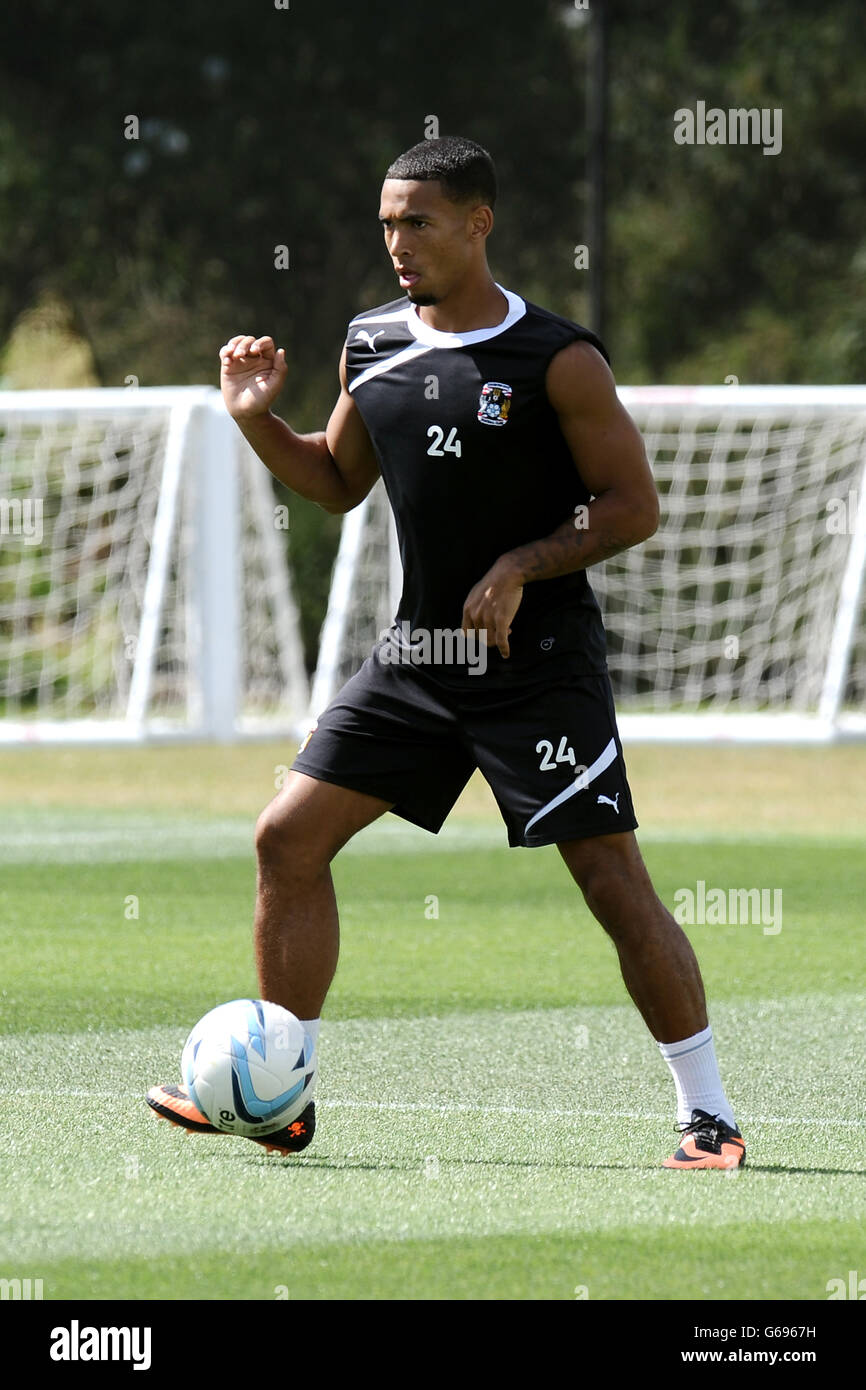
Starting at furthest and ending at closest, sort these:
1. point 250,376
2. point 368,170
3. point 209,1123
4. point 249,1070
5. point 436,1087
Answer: point 368,170 → point 436,1087 → point 250,376 → point 209,1123 → point 249,1070

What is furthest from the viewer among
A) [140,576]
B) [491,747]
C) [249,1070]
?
[140,576]

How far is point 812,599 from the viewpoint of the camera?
870 inches

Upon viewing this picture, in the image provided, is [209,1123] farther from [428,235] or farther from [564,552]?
[428,235]

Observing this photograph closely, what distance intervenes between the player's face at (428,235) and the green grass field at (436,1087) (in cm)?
213

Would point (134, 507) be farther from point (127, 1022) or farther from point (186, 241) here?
point (186, 241)

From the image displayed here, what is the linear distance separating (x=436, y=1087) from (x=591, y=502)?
191cm

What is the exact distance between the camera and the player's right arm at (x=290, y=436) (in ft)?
19.7

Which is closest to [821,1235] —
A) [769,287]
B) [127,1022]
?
[127,1022]

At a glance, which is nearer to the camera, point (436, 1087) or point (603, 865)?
point (603, 865)

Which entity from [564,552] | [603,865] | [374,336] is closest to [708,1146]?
[603,865]

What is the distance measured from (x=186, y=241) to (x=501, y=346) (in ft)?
111

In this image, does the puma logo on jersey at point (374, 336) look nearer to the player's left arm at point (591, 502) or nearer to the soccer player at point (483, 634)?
the soccer player at point (483, 634)

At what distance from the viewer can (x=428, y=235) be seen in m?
5.73

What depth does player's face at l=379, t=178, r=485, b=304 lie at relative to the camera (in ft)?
18.8
